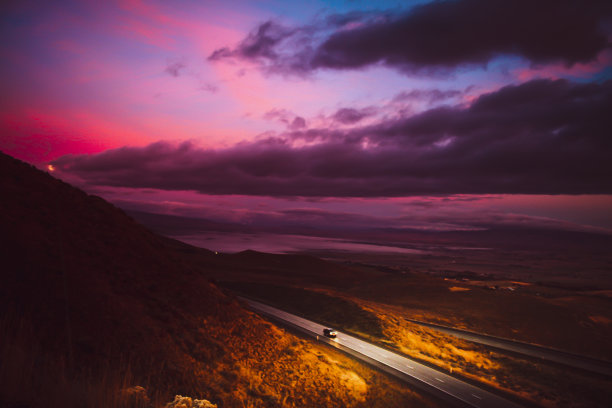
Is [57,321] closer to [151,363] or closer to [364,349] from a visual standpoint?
[151,363]

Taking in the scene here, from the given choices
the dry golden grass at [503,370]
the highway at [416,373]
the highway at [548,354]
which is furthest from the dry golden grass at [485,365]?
the highway at [548,354]

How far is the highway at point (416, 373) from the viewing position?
22.9 m

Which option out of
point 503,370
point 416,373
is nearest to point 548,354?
point 503,370

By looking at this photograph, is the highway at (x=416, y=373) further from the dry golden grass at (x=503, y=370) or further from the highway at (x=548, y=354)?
the highway at (x=548, y=354)

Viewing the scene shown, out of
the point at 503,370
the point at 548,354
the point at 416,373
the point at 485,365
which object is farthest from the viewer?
the point at 548,354

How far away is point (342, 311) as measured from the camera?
49125 millimetres

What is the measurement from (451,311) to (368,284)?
3384cm

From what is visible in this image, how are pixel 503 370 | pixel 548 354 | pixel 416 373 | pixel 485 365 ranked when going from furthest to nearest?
pixel 548 354
pixel 485 365
pixel 503 370
pixel 416 373

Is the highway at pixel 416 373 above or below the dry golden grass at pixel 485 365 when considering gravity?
above

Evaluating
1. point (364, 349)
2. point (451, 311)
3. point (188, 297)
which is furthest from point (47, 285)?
point (451, 311)

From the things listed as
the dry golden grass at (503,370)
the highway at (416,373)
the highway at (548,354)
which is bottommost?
the highway at (548,354)

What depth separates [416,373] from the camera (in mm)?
26828

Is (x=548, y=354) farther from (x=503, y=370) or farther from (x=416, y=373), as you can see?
(x=416, y=373)

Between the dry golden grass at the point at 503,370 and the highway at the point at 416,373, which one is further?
the dry golden grass at the point at 503,370
